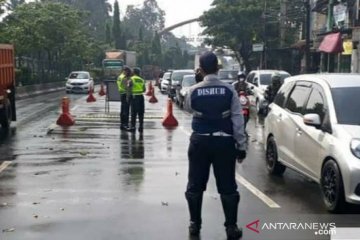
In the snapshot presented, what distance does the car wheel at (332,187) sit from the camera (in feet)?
22.0

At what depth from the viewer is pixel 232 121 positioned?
5.75 meters

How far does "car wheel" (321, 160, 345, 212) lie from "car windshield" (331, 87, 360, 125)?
2.08ft

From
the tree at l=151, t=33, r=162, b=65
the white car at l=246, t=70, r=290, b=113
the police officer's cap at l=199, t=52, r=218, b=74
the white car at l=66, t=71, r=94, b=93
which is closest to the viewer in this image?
the police officer's cap at l=199, t=52, r=218, b=74

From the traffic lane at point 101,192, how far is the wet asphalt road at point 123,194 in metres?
0.01

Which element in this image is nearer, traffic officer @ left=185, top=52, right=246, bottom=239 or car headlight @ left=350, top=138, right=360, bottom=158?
traffic officer @ left=185, top=52, right=246, bottom=239

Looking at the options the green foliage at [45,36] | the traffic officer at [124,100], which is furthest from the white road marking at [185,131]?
the green foliage at [45,36]

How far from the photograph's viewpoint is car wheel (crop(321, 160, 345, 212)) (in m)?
6.70

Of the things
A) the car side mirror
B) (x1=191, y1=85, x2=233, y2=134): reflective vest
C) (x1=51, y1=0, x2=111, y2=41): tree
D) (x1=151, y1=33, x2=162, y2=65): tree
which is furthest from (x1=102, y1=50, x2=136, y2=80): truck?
(x1=51, y1=0, x2=111, y2=41): tree

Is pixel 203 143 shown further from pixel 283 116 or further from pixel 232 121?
pixel 283 116

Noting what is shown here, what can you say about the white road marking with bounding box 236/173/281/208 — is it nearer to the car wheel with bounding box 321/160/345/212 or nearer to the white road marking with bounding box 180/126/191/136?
the car wheel with bounding box 321/160/345/212

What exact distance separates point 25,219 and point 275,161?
4.30 m

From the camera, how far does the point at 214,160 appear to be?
5.80 m

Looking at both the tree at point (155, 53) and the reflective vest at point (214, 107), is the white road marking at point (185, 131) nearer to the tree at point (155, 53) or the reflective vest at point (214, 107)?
the reflective vest at point (214, 107)

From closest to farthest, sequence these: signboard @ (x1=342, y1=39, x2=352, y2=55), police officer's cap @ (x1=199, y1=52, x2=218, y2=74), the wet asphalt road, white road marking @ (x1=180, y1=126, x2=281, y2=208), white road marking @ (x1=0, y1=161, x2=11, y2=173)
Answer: police officer's cap @ (x1=199, y1=52, x2=218, y2=74)
the wet asphalt road
white road marking @ (x1=180, y1=126, x2=281, y2=208)
white road marking @ (x1=0, y1=161, x2=11, y2=173)
signboard @ (x1=342, y1=39, x2=352, y2=55)
